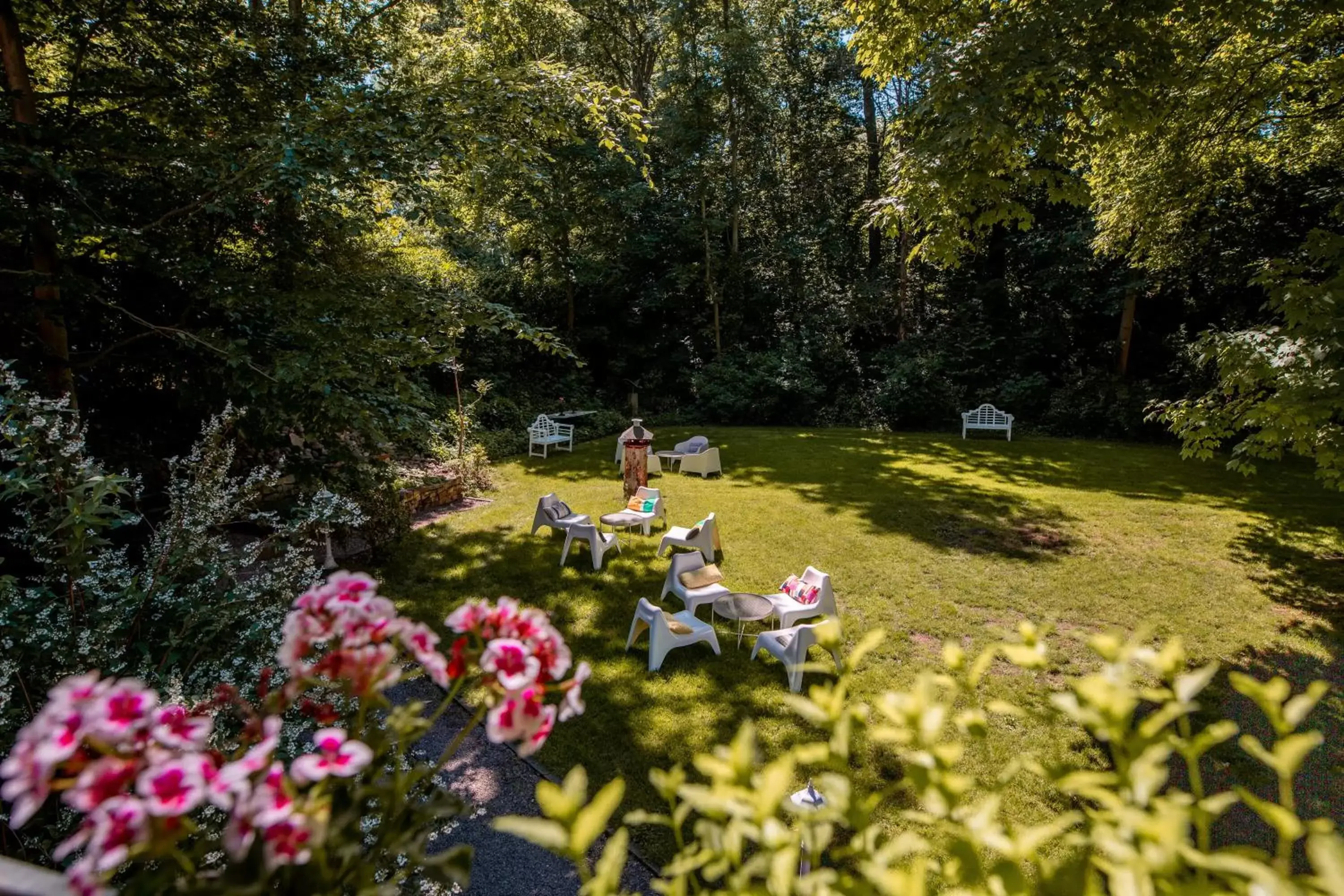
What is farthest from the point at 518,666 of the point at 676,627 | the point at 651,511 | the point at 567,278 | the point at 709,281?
the point at 567,278

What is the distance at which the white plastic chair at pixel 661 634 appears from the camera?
504cm

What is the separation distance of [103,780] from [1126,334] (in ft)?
61.8

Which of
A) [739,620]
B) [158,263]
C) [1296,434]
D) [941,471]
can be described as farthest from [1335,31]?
[158,263]

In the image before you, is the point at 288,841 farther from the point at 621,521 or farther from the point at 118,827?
the point at 621,521

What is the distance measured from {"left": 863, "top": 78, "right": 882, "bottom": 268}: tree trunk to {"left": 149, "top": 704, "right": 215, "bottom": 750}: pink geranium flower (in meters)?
20.4

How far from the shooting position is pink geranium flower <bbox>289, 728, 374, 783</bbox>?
91cm

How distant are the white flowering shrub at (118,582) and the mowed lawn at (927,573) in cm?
168

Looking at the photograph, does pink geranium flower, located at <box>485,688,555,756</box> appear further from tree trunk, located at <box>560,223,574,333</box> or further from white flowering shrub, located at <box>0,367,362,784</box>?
tree trunk, located at <box>560,223,574,333</box>

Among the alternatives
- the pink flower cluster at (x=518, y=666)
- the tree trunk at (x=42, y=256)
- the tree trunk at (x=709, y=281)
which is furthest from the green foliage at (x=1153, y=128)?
the tree trunk at (x=709, y=281)

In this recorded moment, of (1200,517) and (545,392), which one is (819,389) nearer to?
(545,392)

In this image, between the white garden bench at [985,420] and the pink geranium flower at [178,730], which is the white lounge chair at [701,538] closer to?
the pink geranium flower at [178,730]

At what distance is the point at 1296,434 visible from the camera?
4816 mm

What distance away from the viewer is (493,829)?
2.74m

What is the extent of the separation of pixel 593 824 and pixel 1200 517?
10.8 m
